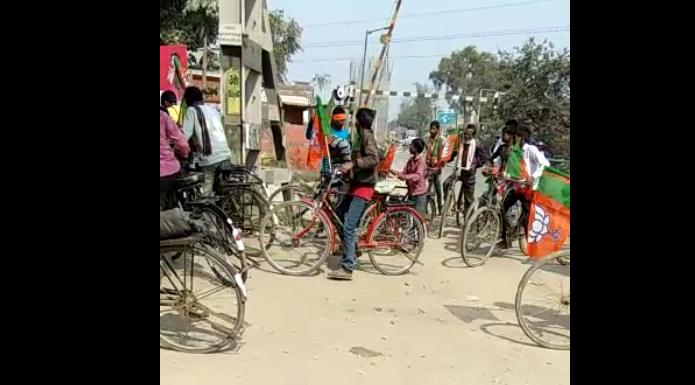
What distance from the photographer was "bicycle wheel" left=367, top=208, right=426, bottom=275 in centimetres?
588

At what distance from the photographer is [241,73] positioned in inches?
294

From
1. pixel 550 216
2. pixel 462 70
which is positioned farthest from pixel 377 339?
pixel 462 70

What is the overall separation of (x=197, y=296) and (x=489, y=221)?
3924 millimetres

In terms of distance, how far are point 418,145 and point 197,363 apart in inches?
175

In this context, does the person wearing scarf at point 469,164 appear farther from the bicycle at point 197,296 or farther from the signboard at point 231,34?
the bicycle at point 197,296

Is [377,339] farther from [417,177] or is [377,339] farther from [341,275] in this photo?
[417,177]

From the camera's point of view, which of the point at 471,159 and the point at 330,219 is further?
the point at 471,159

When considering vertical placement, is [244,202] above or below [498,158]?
below

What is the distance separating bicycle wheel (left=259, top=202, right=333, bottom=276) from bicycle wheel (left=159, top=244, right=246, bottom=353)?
5.72ft

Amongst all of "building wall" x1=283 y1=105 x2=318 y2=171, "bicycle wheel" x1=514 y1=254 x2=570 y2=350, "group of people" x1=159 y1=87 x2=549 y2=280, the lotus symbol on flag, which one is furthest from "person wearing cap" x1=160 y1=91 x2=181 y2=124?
"building wall" x1=283 y1=105 x2=318 y2=171
